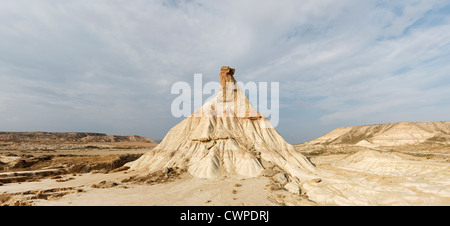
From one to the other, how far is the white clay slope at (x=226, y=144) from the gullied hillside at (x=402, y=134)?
3261 inches

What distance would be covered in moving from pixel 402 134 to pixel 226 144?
10550 cm

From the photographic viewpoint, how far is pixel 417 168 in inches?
1169

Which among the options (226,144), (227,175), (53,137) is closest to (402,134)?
(226,144)

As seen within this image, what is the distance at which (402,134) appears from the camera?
9438 cm

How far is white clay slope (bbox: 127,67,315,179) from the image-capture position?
25938 millimetres

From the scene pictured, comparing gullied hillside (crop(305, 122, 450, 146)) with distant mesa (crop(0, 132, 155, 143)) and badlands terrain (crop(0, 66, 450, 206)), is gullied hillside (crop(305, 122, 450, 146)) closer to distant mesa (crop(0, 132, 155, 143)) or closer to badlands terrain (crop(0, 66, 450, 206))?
badlands terrain (crop(0, 66, 450, 206))

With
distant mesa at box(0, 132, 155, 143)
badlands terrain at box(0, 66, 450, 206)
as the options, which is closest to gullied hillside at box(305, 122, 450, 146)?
badlands terrain at box(0, 66, 450, 206)

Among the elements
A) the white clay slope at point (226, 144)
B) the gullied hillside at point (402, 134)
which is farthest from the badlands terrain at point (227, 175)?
the gullied hillside at point (402, 134)

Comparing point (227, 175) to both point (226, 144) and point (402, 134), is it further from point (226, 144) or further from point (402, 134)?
point (402, 134)

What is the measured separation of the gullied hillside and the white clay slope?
82835 millimetres

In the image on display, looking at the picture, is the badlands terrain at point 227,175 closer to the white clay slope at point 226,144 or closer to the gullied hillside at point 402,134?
the white clay slope at point 226,144
